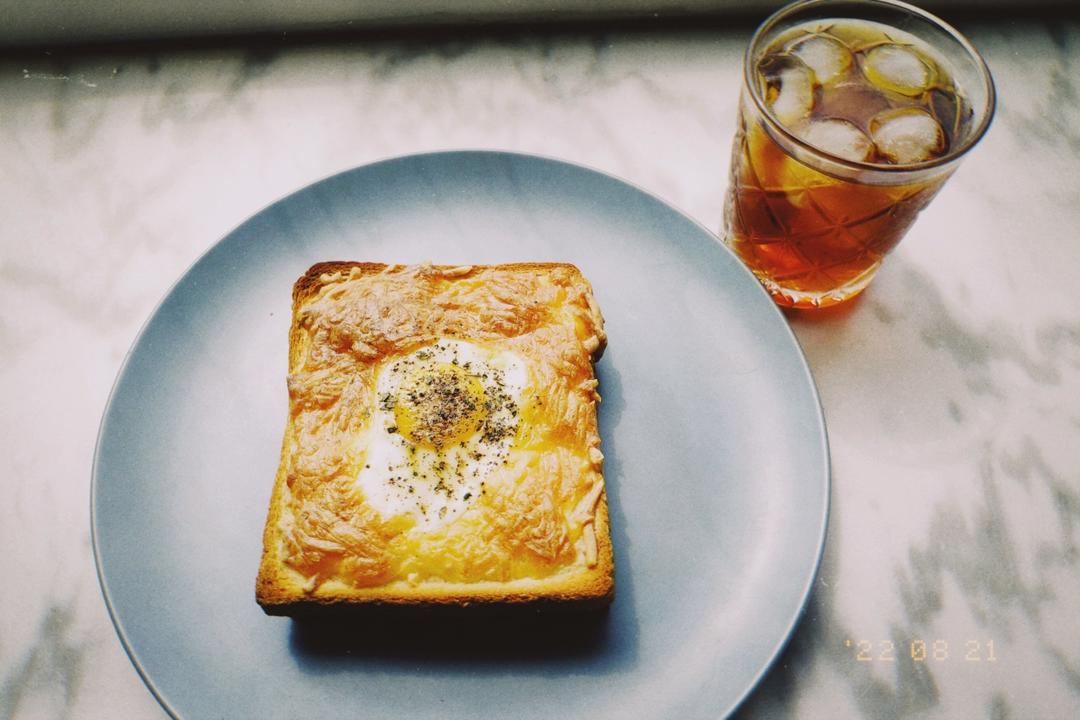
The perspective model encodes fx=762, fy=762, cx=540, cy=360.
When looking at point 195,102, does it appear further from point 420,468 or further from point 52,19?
point 420,468

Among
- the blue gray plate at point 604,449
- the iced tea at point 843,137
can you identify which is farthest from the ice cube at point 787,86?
the blue gray plate at point 604,449

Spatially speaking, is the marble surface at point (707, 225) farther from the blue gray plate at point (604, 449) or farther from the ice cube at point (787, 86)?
the ice cube at point (787, 86)

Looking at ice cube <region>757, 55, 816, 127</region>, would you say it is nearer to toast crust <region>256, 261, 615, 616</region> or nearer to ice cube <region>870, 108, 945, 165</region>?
ice cube <region>870, 108, 945, 165</region>

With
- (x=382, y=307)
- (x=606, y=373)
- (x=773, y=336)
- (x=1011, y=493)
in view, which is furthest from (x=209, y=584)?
(x=1011, y=493)

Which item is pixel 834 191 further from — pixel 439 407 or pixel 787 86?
pixel 439 407

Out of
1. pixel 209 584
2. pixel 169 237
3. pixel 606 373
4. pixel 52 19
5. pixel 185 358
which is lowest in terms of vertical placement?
pixel 606 373
